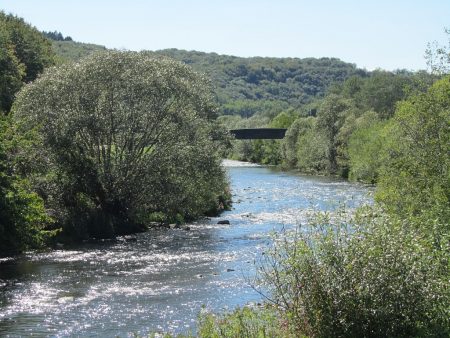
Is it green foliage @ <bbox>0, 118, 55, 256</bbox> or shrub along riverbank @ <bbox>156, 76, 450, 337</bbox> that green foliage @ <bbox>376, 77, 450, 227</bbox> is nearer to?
shrub along riverbank @ <bbox>156, 76, 450, 337</bbox>

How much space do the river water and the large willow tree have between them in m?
3.30

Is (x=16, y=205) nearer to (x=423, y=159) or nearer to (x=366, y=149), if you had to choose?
(x=423, y=159)

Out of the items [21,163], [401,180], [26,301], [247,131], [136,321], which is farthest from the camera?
[247,131]

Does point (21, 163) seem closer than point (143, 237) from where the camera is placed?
Yes

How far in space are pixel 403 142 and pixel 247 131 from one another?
107151mm

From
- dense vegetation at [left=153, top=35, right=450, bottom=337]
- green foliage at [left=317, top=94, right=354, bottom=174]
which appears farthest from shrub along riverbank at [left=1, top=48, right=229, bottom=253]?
green foliage at [left=317, top=94, right=354, bottom=174]

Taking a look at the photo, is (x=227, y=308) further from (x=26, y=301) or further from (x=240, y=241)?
(x=240, y=241)

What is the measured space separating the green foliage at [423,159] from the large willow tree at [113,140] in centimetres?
1954

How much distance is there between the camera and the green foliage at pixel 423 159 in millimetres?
26766

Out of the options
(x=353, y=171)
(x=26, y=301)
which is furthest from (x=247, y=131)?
(x=26, y=301)

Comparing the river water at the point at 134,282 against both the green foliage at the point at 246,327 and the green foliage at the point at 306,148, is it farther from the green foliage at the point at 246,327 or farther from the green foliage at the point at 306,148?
the green foliage at the point at 306,148

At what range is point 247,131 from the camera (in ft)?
460

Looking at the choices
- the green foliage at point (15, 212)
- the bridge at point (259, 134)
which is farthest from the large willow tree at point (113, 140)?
the bridge at point (259, 134)

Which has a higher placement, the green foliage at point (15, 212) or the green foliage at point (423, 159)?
the green foliage at point (423, 159)
